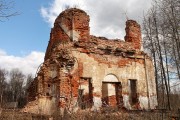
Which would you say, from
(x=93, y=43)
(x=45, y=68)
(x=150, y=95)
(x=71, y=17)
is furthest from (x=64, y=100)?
(x=150, y=95)

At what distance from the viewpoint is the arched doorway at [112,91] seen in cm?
1536

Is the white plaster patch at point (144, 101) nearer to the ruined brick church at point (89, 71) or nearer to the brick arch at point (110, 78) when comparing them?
the ruined brick church at point (89, 71)

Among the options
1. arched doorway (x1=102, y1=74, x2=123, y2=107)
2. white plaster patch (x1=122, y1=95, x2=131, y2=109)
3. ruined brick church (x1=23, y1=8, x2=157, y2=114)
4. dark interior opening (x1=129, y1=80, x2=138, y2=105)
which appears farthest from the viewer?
dark interior opening (x1=129, y1=80, x2=138, y2=105)

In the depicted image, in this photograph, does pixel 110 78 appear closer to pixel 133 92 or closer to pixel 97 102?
pixel 97 102

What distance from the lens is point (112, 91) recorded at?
15.7 meters

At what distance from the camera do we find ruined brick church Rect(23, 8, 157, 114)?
1404 centimetres

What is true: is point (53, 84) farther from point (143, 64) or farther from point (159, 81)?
point (159, 81)

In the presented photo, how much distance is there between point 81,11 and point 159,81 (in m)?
13.2

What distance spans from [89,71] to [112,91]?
198 centimetres

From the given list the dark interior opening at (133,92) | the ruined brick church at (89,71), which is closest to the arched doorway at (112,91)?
the ruined brick church at (89,71)

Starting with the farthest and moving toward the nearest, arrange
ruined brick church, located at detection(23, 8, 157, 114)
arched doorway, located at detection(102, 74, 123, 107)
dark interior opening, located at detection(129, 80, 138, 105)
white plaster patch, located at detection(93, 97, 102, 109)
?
dark interior opening, located at detection(129, 80, 138, 105), arched doorway, located at detection(102, 74, 123, 107), white plaster patch, located at detection(93, 97, 102, 109), ruined brick church, located at detection(23, 8, 157, 114)

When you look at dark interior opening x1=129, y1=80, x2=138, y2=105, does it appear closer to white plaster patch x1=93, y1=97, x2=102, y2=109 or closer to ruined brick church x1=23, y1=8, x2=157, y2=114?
ruined brick church x1=23, y1=8, x2=157, y2=114

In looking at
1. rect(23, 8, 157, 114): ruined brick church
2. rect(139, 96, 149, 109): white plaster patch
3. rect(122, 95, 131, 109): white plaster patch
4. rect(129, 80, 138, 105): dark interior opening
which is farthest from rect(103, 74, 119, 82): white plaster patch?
rect(139, 96, 149, 109): white plaster patch

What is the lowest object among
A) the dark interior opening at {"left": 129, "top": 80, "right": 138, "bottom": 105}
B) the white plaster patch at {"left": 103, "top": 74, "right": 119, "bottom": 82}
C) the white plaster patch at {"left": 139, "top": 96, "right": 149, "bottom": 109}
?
the white plaster patch at {"left": 139, "top": 96, "right": 149, "bottom": 109}
